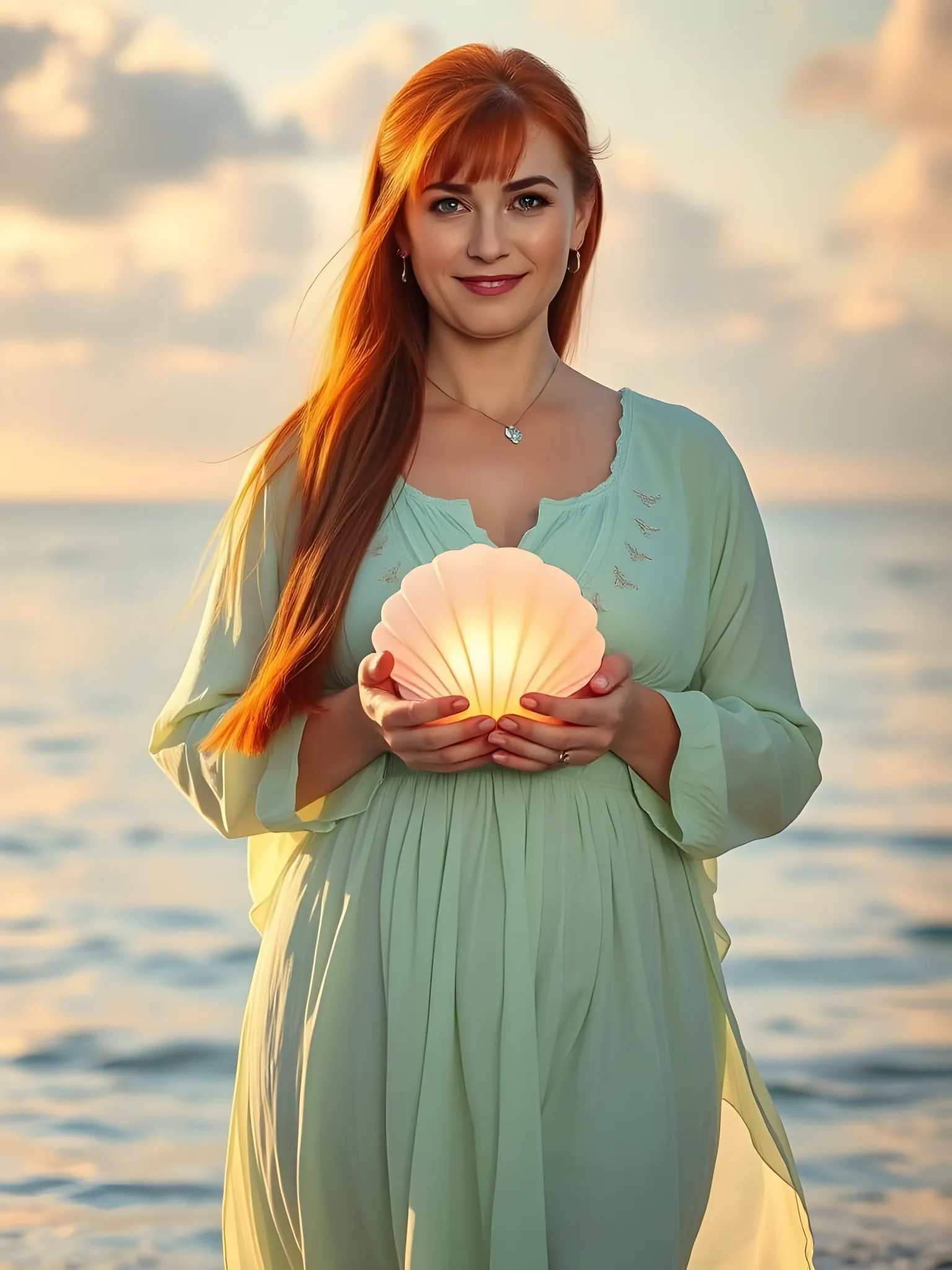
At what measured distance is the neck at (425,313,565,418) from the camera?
Answer: 1808 millimetres

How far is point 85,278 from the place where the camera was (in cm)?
1225

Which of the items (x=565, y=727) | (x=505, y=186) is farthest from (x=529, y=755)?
(x=505, y=186)

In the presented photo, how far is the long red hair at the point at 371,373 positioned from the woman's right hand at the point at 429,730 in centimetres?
14

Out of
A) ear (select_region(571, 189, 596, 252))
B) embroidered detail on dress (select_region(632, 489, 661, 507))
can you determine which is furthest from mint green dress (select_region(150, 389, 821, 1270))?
ear (select_region(571, 189, 596, 252))

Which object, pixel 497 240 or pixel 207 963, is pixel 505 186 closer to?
pixel 497 240

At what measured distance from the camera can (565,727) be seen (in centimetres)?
149

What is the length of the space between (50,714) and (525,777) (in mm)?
7837

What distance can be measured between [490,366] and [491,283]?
0.14m

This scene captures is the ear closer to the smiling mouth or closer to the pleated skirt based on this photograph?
the smiling mouth

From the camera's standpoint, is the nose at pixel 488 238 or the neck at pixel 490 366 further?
the neck at pixel 490 366

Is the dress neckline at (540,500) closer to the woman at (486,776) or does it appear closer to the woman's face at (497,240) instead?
the woman at (486,776)

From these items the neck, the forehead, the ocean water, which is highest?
the forehead

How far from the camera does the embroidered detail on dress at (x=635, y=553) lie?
1.66 metres

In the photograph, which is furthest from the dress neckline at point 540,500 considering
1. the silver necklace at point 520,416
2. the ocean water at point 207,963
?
the ocean water at point 207,963
